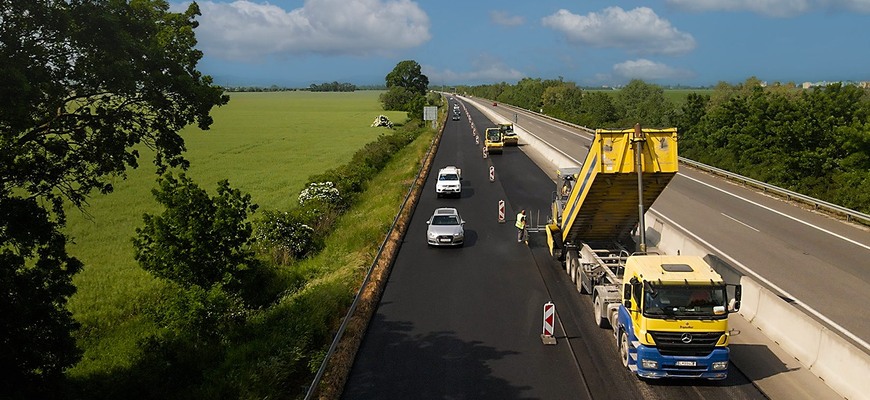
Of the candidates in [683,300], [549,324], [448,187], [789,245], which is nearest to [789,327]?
[683,300]

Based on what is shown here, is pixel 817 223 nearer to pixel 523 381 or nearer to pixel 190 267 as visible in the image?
pixel 523 381

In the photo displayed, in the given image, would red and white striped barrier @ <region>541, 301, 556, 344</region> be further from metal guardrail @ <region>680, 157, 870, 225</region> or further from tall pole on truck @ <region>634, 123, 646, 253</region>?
metal guardrail @ <region>680, 157, 870, 225</region>

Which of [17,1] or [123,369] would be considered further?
[123,369]

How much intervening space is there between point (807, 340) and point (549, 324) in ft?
18.7

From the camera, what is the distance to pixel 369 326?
15.4 metres

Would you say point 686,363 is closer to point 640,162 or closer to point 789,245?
point 640,162

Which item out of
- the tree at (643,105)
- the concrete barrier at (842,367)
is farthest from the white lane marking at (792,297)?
the tree at (643,105)

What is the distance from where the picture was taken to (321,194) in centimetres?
3192

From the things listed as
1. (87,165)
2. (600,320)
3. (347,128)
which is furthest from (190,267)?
(347,128)

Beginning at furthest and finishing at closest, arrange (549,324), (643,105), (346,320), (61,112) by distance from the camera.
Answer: (643,105) → (346,320) → (549,324) → (61,112)

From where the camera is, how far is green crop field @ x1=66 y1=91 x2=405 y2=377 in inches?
667

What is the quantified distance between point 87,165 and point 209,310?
4883 mm

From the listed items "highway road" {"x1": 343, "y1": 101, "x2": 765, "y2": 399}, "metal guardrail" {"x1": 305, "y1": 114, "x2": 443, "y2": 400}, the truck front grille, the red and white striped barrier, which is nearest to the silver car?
"highway road" {"x1": 343, "y1": 101, "x2": 765, "y2": 399}

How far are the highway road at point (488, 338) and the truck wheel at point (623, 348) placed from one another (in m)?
0.20
